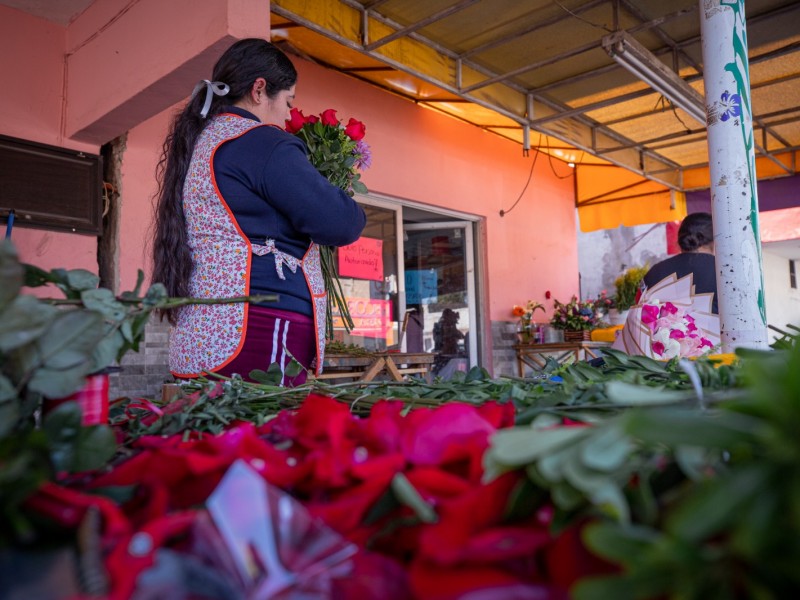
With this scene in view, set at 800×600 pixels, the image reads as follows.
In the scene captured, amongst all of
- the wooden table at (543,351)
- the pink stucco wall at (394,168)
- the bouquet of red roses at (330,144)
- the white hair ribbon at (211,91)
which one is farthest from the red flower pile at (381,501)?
the wooden table at (543,351)

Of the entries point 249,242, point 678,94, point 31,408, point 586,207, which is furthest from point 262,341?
point 586,207

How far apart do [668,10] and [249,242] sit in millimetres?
3762

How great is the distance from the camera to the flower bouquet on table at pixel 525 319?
6.60 meters

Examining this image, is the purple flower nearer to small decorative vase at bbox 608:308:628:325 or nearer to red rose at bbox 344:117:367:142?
red rose at bbox 344:117:367:142

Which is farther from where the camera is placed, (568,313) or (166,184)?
(568,313)

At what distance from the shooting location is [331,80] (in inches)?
197

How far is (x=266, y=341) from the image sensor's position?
148 cm

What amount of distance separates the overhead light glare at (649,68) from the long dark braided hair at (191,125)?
7.80ft

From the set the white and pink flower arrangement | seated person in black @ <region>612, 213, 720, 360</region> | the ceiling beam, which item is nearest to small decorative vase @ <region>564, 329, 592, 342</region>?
the ceiling beam

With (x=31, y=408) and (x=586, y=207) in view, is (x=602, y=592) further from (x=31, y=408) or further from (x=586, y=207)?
(x=586, y=207)

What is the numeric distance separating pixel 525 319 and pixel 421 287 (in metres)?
1.14

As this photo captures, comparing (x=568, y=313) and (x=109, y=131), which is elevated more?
(x=109, y=131)

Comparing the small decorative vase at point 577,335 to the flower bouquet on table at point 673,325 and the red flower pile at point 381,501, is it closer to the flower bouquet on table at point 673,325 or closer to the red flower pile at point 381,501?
the flower bouquet on table at point 673,325

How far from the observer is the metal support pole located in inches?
66.7
